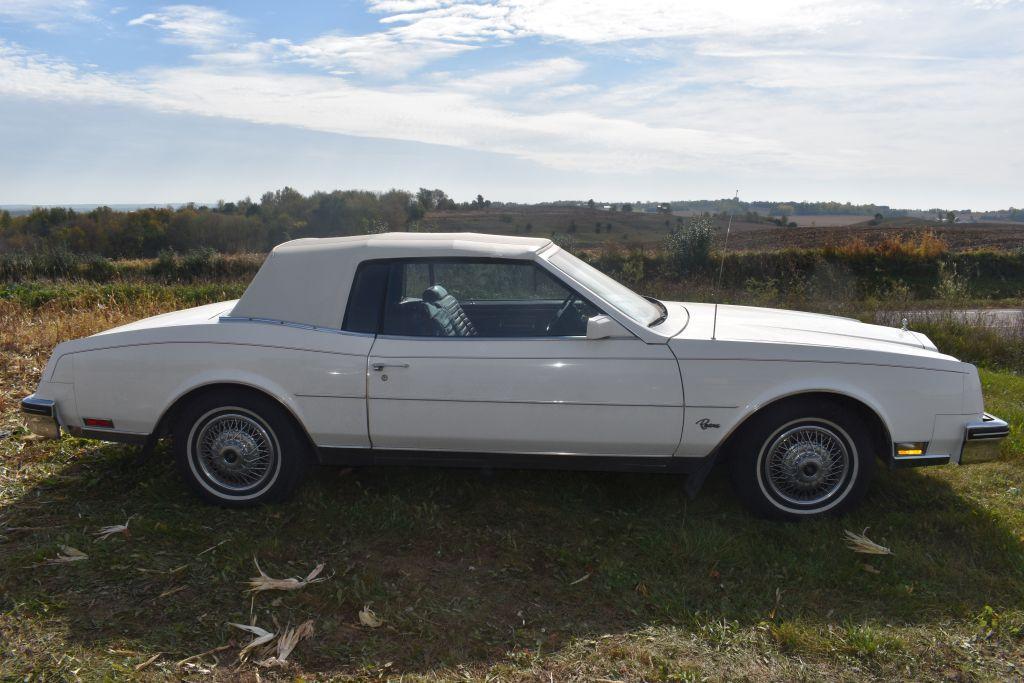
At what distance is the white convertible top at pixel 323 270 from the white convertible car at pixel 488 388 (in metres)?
0.01

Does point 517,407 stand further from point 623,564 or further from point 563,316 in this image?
point 623,564

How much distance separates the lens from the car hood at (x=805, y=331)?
4.19 m

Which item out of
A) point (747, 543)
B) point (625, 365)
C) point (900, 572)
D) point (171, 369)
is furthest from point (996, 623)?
point (171, 369)

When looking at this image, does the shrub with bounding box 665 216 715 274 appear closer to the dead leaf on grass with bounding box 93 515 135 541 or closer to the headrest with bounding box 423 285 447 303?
the headrest with bounding box 423 285 447 303

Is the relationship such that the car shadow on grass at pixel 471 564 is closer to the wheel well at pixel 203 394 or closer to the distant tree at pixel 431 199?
the wheel well at pixel 203 394

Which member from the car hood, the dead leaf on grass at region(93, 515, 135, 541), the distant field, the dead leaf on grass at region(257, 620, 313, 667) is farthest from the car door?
the distant field

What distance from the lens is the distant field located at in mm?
30219

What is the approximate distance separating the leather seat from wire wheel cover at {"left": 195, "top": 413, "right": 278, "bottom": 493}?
1.16 meters

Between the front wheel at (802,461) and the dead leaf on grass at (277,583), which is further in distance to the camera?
the front wheel at (802,461)

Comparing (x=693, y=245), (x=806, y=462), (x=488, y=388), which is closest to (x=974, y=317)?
(x=806, y=462)

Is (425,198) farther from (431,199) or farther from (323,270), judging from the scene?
(323,270)

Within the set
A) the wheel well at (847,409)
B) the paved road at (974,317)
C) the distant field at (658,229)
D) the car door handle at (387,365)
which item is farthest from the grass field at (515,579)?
the distant field at (658,229)

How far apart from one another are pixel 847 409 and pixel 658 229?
90.7 ft

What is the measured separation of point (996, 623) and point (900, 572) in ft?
1.56
